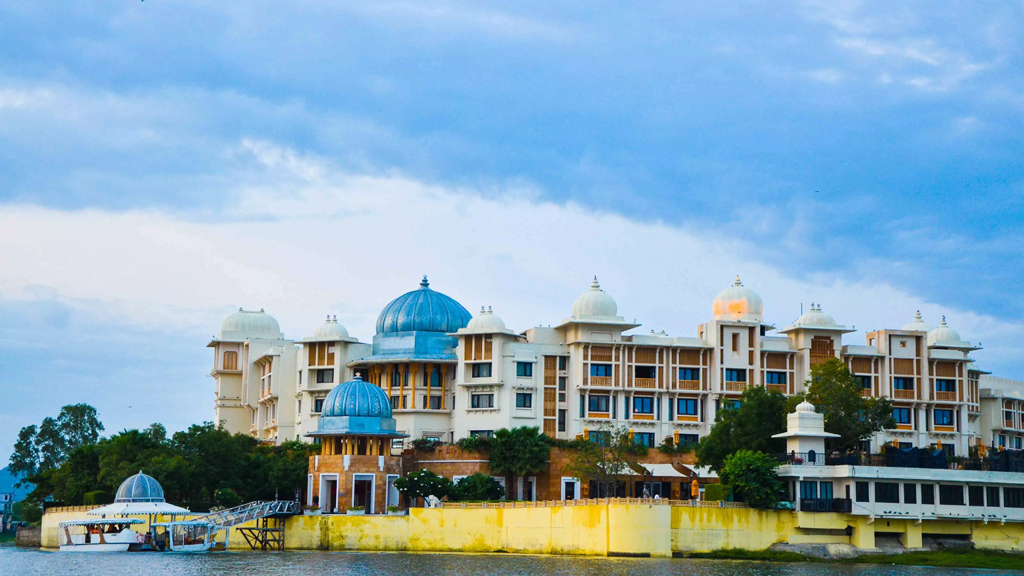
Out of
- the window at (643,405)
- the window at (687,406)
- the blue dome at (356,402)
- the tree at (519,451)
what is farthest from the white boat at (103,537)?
the window at (687,406)

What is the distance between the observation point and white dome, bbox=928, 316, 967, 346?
97750 mm

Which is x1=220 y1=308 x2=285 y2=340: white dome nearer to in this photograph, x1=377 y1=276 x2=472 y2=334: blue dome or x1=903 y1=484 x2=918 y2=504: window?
x1=377 y1=276 x2=472 y2=334: blue dome

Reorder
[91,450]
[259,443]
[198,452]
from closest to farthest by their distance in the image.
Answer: [198,452], [91,450], [259,443]

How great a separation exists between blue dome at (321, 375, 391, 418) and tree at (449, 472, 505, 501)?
6.62m

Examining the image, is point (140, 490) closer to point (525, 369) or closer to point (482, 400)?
point (482, 400)

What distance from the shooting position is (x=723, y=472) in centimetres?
7075

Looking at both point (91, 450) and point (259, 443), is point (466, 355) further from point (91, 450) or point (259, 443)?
point (91, 450)

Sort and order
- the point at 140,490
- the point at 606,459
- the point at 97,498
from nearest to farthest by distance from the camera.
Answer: the point at 140,490
the point at 606,459
the point at 97,498

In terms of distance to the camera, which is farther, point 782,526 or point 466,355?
point 466,355

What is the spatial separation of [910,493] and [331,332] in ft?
147

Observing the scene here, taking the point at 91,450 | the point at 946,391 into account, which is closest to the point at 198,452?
the point at 91,450

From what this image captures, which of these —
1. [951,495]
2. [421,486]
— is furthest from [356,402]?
[951,495]

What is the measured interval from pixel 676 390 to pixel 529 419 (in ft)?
34.2

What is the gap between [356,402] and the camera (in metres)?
82.4
